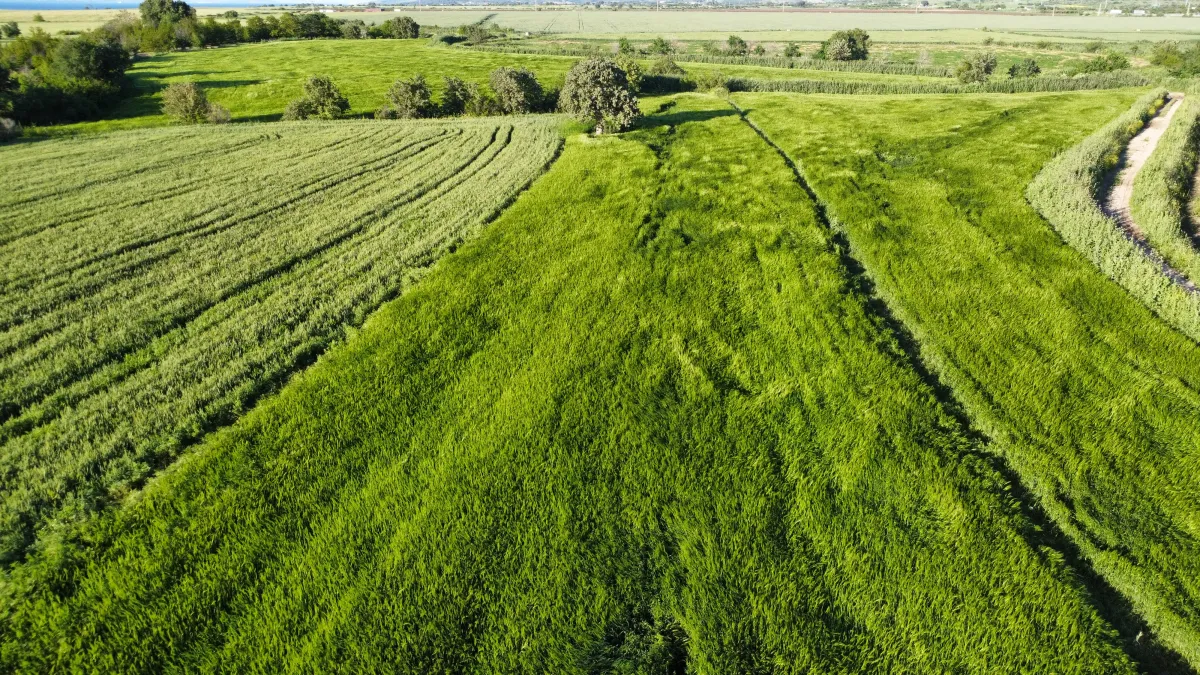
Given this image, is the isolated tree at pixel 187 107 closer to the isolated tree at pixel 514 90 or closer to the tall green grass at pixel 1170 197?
the isolated tree at pixel 514 90

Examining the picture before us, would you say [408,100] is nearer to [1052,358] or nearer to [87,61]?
[87,61]

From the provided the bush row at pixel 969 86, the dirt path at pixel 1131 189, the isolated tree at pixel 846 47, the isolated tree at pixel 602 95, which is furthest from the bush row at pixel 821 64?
the isolated tree at pixel 602 95

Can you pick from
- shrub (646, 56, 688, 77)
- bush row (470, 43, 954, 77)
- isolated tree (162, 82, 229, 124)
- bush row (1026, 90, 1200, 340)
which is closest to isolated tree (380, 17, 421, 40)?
bush row (470, 43, 954, 77)

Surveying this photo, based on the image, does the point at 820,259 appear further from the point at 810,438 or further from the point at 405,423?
the point at 405,423

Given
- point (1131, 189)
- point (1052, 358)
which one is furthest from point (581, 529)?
point (1131, 189)

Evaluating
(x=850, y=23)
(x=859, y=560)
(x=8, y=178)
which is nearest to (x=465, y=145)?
(x=8, y=178)

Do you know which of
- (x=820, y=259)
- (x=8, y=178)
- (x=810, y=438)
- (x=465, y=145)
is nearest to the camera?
(x=810, y=438)
